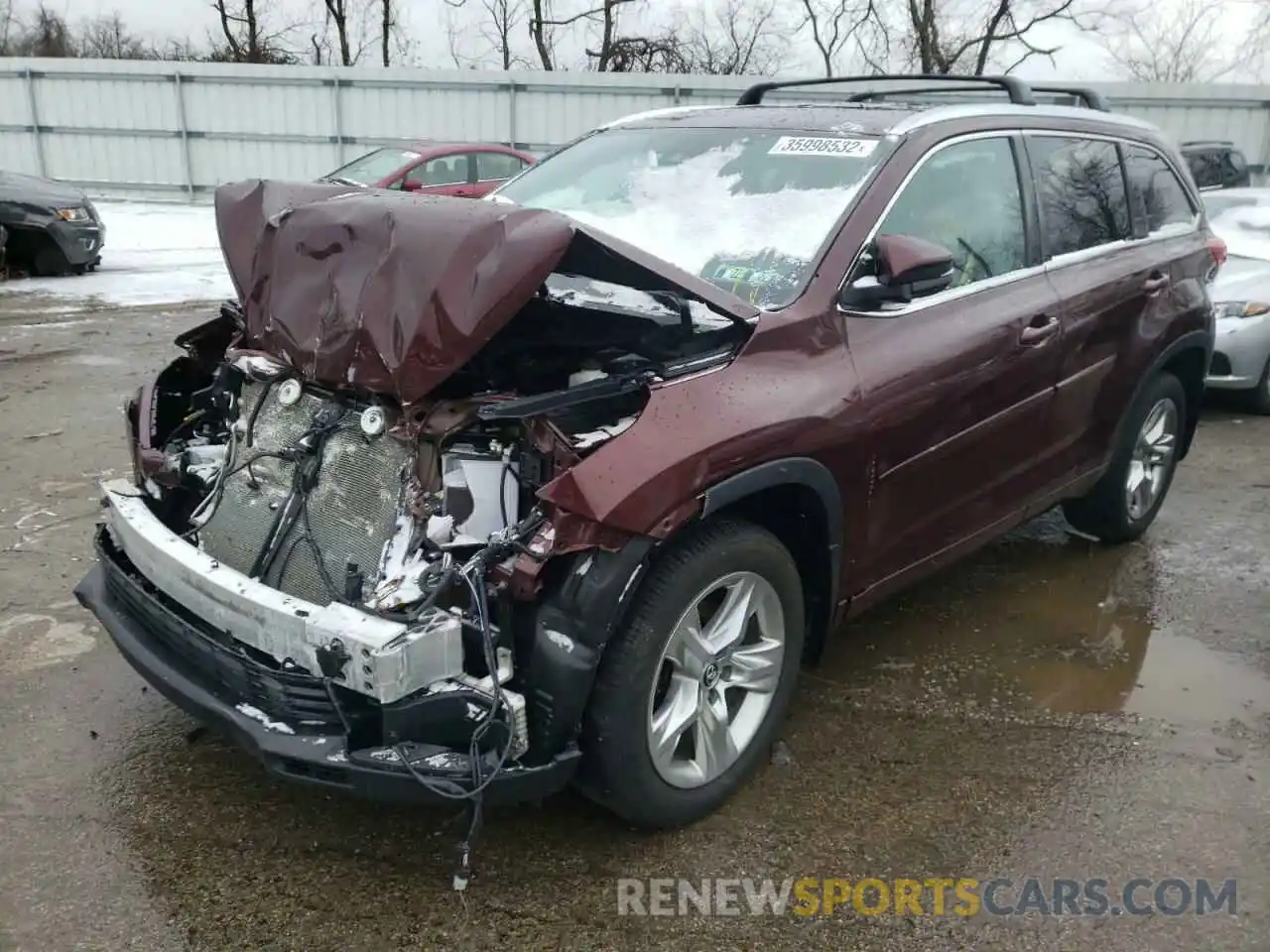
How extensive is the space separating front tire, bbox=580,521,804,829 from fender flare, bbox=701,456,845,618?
13 cm

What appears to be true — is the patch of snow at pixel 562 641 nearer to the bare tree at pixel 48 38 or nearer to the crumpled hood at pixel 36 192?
the crumpled hood at pixel 36 192

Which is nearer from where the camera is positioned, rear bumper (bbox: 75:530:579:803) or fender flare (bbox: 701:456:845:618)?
rear bumper (bbox: 75:530:579:803)

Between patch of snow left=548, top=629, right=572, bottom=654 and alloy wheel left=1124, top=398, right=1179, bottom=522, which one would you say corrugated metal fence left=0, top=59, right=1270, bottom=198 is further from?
patch of snow left=548, top=629, right=572, bottom=654

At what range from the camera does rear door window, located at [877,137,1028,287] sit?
3.42m

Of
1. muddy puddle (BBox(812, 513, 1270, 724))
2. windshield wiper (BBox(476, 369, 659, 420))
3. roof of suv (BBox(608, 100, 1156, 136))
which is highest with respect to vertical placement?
roof of suv (BBox(608, 100, 1156, 136))

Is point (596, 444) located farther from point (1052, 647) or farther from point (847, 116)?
point (1052, 647)

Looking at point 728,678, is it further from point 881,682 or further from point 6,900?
point 6,900

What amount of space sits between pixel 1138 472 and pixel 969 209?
6.36ft

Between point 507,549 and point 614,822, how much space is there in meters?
0.95

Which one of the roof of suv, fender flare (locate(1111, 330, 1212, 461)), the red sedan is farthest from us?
the red sedan

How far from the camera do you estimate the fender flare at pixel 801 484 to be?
2645mm

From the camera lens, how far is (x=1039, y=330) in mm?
3750

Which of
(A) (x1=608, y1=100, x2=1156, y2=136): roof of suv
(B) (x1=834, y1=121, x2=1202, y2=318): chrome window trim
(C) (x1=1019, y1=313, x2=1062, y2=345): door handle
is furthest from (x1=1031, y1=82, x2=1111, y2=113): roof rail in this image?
(C) (x1=1019, y1=313, x2=1062, y2=345): door handle

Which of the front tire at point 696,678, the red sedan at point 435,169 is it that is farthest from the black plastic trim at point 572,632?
the red sedan at point 435,169
